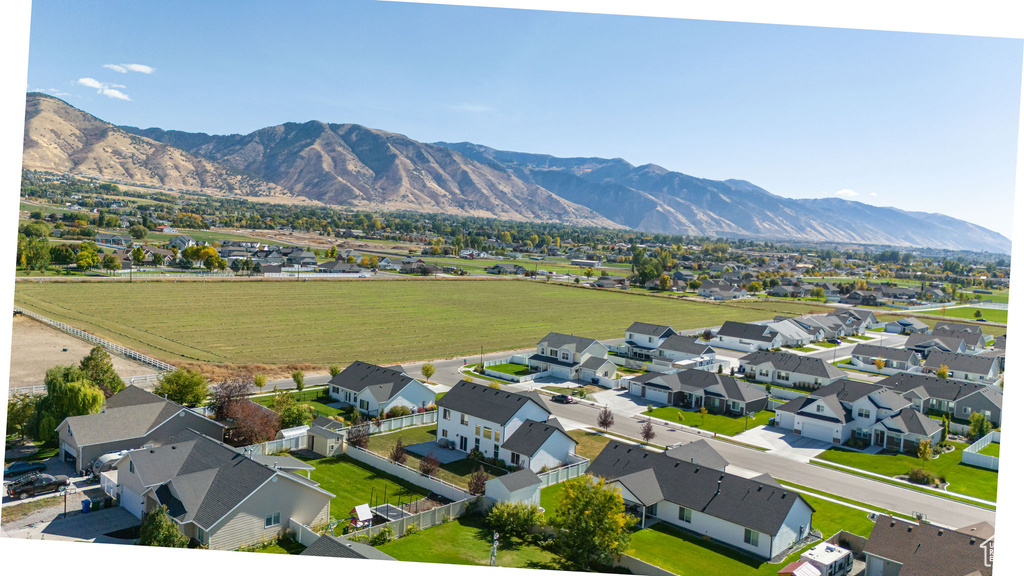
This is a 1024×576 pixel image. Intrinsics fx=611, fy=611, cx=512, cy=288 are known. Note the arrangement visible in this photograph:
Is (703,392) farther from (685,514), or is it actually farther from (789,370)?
(685,514)

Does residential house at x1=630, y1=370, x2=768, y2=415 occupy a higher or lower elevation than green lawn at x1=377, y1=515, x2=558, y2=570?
higher

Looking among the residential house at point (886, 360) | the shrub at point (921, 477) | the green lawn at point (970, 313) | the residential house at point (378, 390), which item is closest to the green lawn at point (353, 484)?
the residential house at point (378, 390)

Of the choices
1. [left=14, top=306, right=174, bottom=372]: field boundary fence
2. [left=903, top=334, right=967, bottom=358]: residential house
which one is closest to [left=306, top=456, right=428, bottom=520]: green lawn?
[left=14, top=306, right=174, bottom=372]: field boundary fence

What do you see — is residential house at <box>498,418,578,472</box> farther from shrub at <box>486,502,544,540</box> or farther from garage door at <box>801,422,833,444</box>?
garage door at <box>801,422,833,444</box>

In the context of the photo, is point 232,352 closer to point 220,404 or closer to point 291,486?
point 220,404

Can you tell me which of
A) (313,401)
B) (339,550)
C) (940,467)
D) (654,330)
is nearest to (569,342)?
(654,330)

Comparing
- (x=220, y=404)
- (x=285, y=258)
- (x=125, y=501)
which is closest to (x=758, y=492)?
(x=125, y=501)
